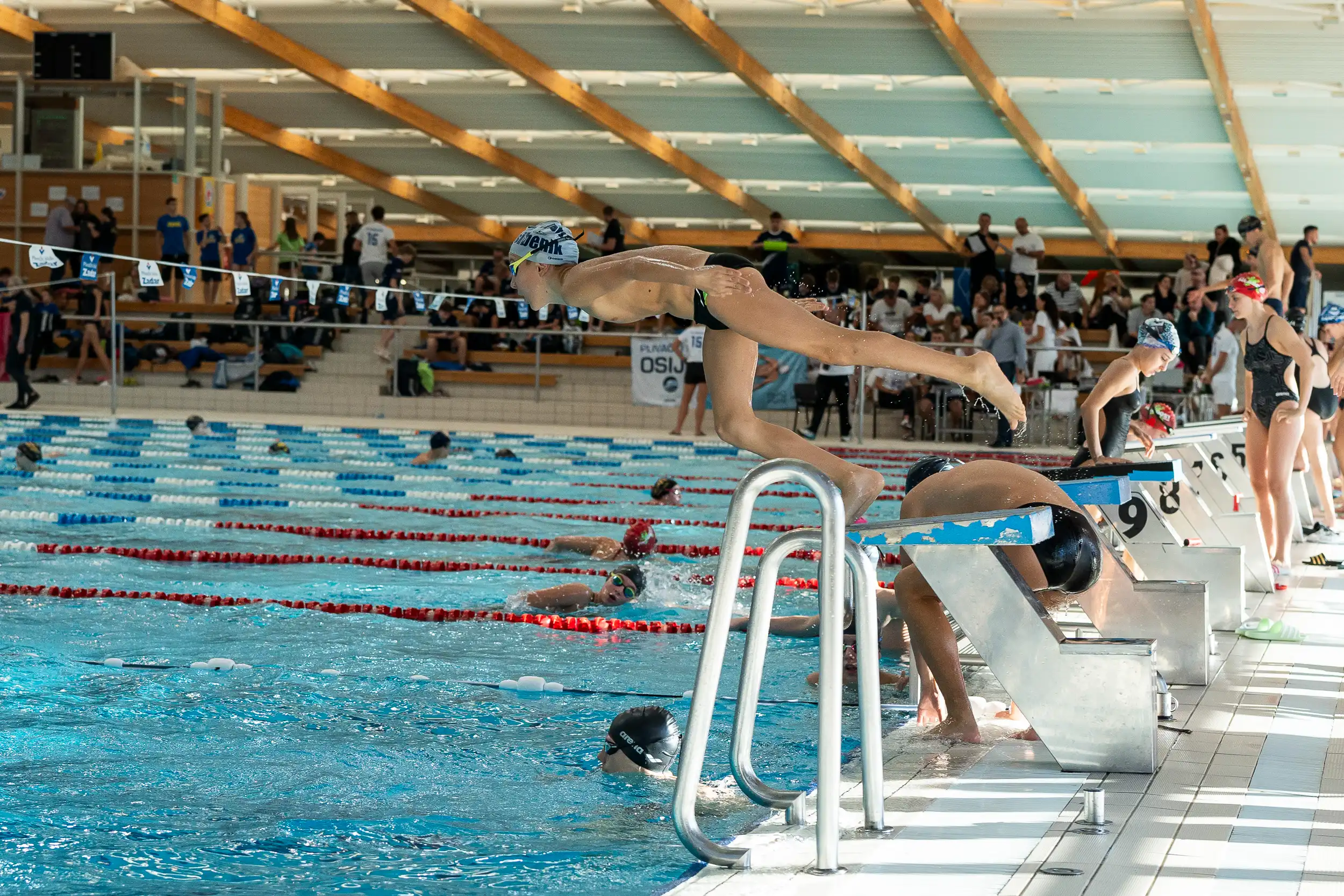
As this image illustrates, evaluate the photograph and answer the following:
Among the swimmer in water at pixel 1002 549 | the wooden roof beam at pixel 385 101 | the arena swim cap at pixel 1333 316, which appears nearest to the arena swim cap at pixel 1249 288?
the arena swim cap at pixel 1333 316

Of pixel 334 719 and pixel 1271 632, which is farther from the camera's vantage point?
pixel 1271 632

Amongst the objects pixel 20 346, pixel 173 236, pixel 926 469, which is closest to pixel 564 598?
pixel 926 469

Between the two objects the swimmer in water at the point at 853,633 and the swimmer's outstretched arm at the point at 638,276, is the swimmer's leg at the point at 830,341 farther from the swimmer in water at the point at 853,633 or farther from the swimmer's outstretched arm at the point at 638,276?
the swimmer in water at the point at 853,633

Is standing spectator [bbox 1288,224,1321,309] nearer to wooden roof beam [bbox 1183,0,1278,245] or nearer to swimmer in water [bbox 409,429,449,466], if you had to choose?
wooden roof beam [bbox 1183,0,1278,245]

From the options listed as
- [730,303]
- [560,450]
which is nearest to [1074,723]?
[730,303]

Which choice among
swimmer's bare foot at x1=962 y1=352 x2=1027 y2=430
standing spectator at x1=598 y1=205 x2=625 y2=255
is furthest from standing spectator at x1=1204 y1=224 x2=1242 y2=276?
swimmer's bare foot at x1=962 y1=352 x2=1027 y2=430

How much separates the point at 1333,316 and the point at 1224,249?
418 inches

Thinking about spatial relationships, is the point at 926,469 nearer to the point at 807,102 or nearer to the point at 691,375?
the point at 691,375

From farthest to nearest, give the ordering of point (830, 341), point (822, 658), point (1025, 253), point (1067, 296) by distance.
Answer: point (1025, 253), point (1067, 296), point (830, 341), point (822, 658)

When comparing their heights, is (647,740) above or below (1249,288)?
below

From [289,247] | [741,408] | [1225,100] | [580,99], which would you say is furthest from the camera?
[289,247]

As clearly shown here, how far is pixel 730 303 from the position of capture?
11.9 ft

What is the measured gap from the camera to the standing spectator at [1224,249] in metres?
18.2

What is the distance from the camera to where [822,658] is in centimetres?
274
